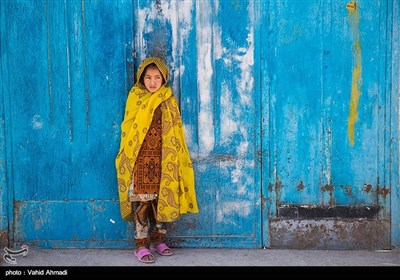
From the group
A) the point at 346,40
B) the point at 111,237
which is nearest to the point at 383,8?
the point at 346,40

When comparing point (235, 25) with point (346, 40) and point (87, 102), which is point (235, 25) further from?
point (87, 102)

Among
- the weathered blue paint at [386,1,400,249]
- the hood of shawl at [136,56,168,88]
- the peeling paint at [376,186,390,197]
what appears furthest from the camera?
the peeling paint at [376,186,390,197]

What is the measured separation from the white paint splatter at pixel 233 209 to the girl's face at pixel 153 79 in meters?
0.95

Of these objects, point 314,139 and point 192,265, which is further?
point 314,139

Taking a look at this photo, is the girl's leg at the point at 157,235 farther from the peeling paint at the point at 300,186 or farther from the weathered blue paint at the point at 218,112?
the peeling paint at the point at 300,186

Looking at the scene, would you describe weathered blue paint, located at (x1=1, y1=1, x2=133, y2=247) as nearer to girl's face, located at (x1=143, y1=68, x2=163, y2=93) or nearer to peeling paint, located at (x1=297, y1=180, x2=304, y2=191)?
girl's face, located at (x1=143, y1=68, x2=163, y2=93)

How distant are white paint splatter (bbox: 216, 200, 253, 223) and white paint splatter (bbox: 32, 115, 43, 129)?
1381mm

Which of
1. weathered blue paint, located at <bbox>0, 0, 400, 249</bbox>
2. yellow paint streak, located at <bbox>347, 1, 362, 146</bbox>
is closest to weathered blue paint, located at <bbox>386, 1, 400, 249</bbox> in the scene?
weathered blue paint, located at <bbox>0, 0, 400, 249</bbox>

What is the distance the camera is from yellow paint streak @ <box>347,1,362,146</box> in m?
3.88

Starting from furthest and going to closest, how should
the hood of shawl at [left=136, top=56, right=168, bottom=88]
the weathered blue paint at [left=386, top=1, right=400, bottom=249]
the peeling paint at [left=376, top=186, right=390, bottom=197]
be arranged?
the peeling paint at [left=376, top=186, right=390, bottom=197] → the weathered blue paint at [left=386, top=1, right=400, bottom=249] → the hood of shawl at [left=136, top=56, right=168, bottom=88]

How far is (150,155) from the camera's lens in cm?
379

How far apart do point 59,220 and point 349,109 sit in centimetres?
216

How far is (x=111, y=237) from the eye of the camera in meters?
4.06

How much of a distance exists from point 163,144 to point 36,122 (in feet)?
3.08
